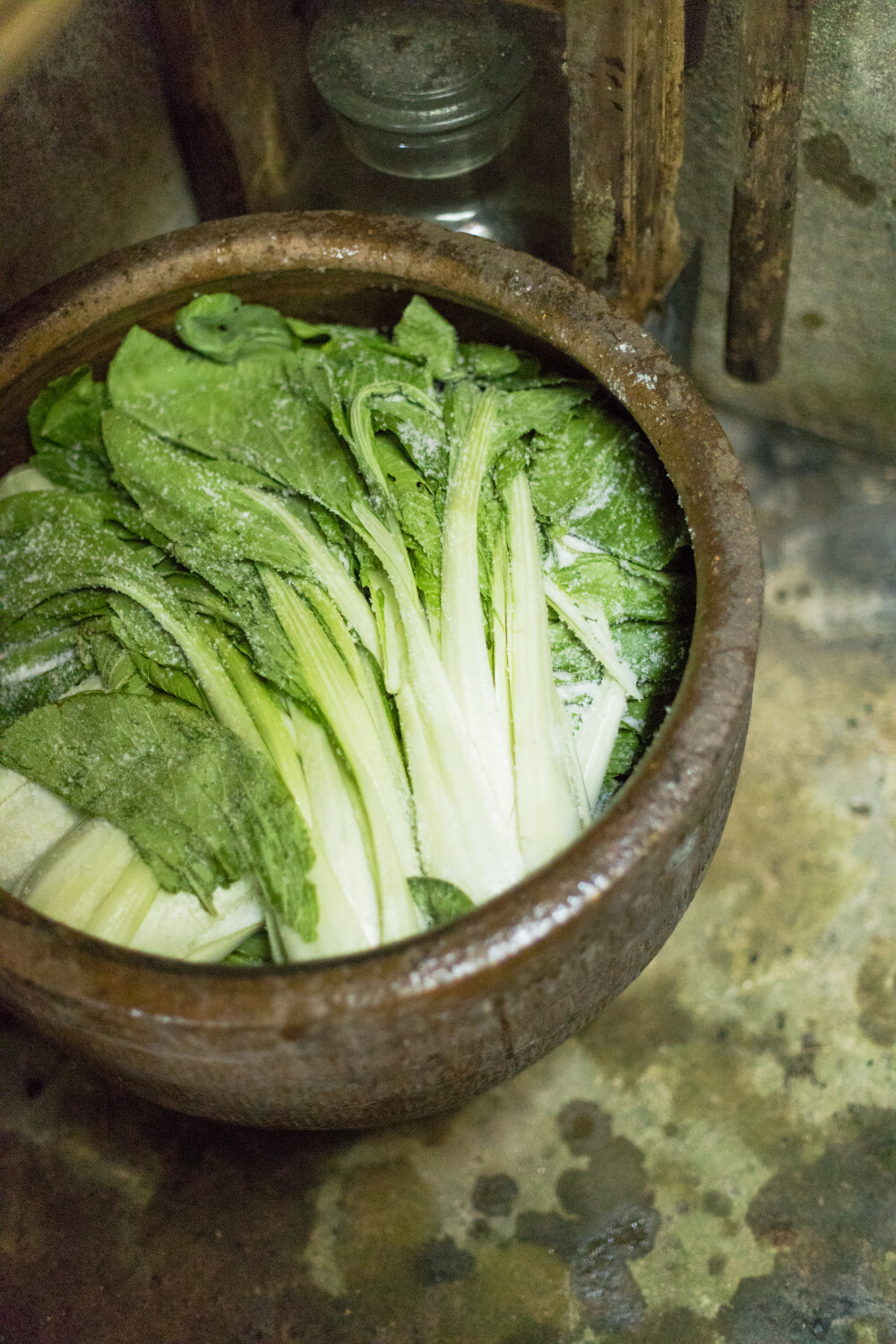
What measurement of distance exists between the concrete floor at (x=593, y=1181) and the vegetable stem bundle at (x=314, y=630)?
868mm

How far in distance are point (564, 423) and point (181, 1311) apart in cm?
212

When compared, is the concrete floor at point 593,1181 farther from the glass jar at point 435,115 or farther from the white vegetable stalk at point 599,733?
the glass jar at point 435,115

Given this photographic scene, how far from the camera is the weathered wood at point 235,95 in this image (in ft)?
9.93

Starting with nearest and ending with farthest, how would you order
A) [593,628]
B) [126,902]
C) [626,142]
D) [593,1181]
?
1. [126,902]
2. [593,628]
3. [626,142]
4. [593,1181]

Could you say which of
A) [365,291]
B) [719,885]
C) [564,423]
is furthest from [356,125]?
[719,885]

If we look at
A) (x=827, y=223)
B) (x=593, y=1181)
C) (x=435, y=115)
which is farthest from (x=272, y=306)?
(x=593, y=1181)

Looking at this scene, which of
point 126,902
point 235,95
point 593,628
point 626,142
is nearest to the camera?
point 126,902

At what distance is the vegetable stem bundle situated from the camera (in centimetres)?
209

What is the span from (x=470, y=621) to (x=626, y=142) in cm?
118

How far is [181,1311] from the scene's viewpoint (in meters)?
2.55

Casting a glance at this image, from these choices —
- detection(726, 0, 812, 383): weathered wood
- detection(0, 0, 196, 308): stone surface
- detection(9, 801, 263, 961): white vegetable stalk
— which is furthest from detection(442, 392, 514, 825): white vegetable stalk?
detection(0, 0, 196, 308): stone surface

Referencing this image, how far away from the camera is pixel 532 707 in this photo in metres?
2.20

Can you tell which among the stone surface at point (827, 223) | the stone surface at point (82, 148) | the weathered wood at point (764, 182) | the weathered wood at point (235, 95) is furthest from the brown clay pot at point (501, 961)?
the weathered wood at point (235, 95)

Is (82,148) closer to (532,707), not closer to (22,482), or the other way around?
(22,482)
